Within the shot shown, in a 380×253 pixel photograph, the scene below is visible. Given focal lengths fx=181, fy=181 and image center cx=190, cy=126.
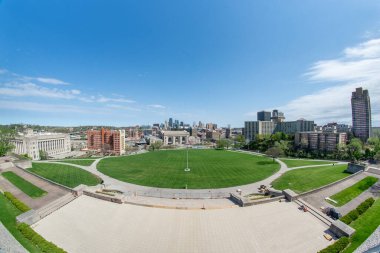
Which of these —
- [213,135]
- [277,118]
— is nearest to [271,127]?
[277,118]

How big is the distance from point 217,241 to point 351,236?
8671 millimetres

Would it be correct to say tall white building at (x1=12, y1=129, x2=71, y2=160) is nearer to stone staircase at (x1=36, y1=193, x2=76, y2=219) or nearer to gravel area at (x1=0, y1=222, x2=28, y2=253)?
stone staircase at (x1=36, y1=193, x2=76, y2=219)

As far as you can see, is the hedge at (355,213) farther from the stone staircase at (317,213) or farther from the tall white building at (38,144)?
the tall white building at (38,144)

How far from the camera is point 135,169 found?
35.4 meters

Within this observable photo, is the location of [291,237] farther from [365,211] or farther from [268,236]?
[365,211]

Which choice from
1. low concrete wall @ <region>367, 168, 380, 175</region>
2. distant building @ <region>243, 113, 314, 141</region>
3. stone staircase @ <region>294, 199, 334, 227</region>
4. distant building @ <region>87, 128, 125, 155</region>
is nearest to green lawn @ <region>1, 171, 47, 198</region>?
stone staircase @ <region>294, 199, 334, 227</region>

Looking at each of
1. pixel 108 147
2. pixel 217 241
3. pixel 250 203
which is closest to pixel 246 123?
pixel 108 147

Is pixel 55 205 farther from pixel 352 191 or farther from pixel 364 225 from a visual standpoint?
pixel 352 191

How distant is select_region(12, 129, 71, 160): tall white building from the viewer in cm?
6353

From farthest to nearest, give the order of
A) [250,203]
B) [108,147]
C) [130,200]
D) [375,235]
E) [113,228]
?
1. [108,147]
2. [130,200]
3. [250,203]
4. [113,228]
5. [375,235]

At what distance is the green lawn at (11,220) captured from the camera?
11117 mm

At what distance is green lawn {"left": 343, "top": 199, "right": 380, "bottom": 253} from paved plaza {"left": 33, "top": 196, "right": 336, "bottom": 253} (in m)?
1.51

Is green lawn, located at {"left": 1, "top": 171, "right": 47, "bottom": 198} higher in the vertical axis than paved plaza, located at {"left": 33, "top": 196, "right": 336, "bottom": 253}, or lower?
higher

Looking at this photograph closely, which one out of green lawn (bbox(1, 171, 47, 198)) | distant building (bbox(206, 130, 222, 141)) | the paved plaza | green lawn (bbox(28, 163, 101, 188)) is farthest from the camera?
distant building (bbox(206, 130, 222, 141))
